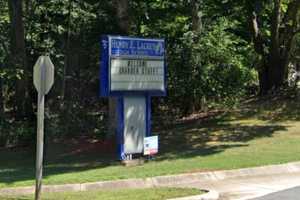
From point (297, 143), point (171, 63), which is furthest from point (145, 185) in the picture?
point (171, 63)

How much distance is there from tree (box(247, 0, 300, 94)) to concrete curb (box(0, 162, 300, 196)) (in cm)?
1390

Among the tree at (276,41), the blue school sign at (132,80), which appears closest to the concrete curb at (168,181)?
the blue school sign at (132,80)

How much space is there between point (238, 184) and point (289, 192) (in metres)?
1.72

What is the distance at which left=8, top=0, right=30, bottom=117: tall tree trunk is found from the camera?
26.9m

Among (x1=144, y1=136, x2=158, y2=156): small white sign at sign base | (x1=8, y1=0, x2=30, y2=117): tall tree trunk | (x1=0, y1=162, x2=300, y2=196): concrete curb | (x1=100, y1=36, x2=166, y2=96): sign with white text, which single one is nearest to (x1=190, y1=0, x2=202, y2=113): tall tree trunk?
(x1=100, y1=36, x2=166, y2=96): sign with white text

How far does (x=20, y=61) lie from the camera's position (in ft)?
88.5

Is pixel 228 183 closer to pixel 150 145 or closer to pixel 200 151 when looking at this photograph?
pixel 150 145

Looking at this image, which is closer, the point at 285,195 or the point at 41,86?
the point at 41,86

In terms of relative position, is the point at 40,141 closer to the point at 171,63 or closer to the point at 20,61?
the point at 171,63

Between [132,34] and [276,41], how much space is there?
7.79m

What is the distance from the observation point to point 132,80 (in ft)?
63.4

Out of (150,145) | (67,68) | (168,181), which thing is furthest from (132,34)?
(168,181)

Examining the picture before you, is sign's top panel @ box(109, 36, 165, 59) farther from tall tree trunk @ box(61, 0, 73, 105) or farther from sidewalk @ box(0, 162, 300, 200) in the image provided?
tall tree trunk @ box(61, 0, 73, 105)

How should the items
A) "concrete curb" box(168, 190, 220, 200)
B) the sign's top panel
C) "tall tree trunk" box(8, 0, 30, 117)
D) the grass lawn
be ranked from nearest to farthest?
1. "concrete curb" box(168, 190, 220, 200)
2. the grass lawn
3. the sign's top panel
4. "tall tree trunk" box(8, 0, 30, 117)
